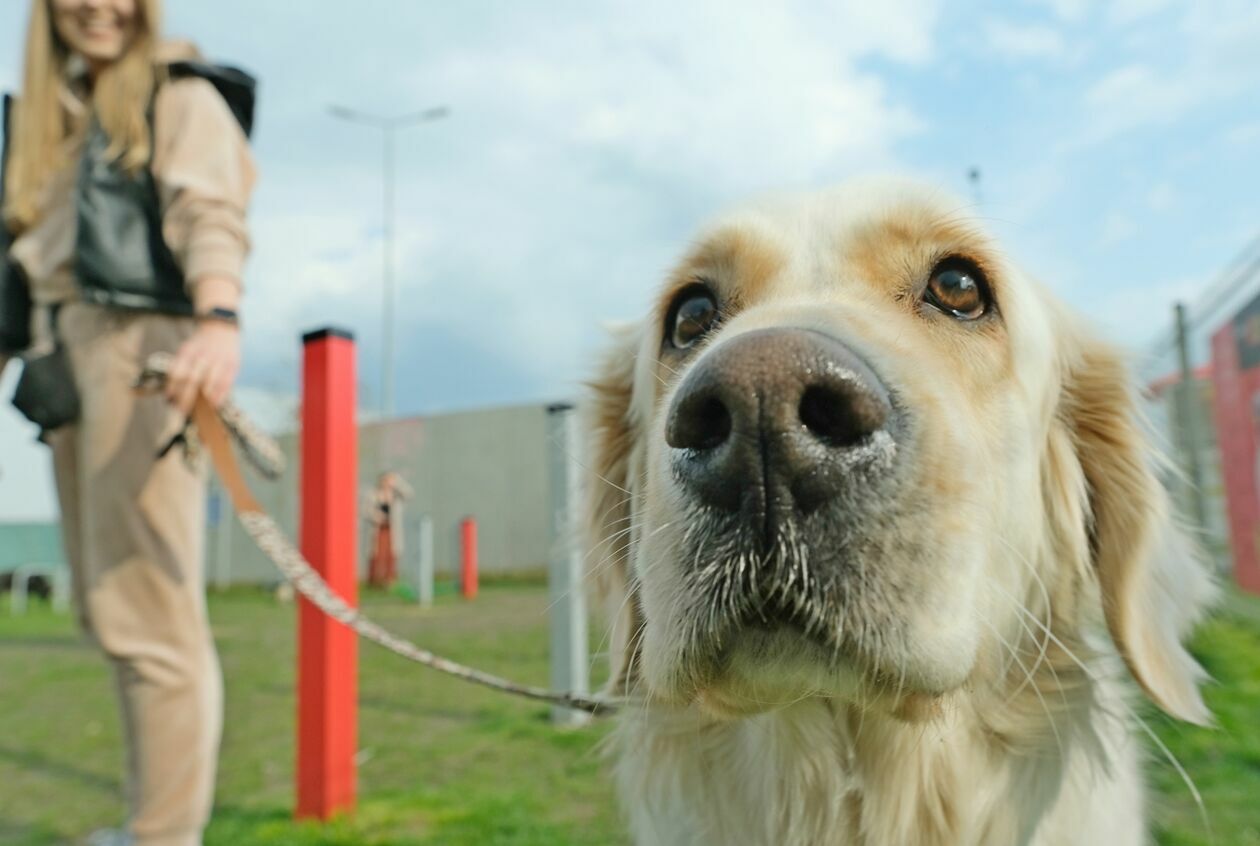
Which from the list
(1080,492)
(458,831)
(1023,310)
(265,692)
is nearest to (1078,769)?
(1080,492)

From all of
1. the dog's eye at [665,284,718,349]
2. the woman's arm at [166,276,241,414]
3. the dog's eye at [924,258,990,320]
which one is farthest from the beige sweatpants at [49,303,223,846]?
the dog's eye at [924,258,990,320]

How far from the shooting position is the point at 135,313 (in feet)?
8.94

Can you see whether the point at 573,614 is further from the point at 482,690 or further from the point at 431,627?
the point at 431,627

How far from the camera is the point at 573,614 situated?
4855mm

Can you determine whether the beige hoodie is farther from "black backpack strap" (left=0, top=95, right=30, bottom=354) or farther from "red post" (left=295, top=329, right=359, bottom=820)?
"red post" (left=295, top=329, right=359, bottom=820)

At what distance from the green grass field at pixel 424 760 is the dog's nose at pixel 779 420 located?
60.9 inches

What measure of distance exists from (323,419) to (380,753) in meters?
2.02

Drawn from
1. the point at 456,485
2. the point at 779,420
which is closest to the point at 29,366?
the point at 779,420

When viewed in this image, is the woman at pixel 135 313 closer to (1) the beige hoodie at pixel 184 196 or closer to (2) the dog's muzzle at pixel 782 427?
(1) the beige hoodie at pixel 184 196

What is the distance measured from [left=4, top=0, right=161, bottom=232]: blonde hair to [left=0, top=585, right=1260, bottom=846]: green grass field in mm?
2301

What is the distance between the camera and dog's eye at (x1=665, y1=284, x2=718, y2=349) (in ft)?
6.72

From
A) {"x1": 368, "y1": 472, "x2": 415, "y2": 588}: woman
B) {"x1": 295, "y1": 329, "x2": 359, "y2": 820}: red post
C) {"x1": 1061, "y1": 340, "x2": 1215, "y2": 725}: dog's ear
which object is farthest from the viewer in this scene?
{"x1": 368, "y1": 472, "x2": 415, "y2": 588}: woman

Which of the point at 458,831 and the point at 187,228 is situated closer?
the point at 187,228

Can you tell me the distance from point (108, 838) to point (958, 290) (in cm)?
332
